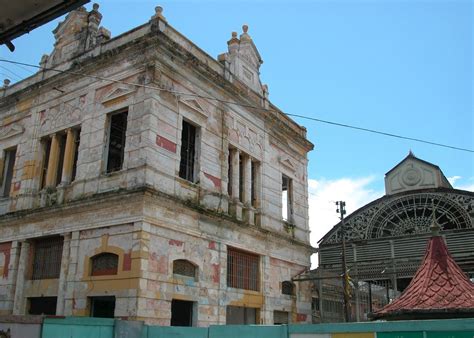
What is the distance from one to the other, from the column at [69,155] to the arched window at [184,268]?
5130mm

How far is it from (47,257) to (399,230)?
56.8 feet

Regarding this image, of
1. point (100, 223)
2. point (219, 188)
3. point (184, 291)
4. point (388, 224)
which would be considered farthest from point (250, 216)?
point (388, 224)

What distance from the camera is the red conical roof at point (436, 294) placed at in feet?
26.8

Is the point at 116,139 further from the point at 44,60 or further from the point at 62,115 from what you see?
the point at 44,60

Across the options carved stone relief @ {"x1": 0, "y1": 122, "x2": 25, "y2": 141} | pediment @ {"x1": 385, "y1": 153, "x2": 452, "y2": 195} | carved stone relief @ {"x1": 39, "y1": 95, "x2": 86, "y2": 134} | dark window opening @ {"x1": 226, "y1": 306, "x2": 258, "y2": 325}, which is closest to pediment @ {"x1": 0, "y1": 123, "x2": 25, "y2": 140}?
carved stone relief @ {"x1": 0, "y1": 122, "x2": 25, "y2": 141}

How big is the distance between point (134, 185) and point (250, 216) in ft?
19.6

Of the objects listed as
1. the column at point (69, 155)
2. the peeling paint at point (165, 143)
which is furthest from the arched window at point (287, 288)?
the column at point (69, 155)

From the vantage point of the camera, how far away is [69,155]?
674 inches

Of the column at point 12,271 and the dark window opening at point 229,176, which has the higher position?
the dark window opening at point 229,176

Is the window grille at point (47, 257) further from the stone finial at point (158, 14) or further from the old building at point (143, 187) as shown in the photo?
the stone finial at point (158, 14)

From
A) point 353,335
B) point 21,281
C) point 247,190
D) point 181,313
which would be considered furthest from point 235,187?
point 353,335

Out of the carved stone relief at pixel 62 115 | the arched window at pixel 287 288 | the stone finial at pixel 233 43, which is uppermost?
the stone finial at pixel 233 43

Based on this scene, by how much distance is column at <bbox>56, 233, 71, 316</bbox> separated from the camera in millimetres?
14859

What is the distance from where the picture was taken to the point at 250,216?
1884 cm
